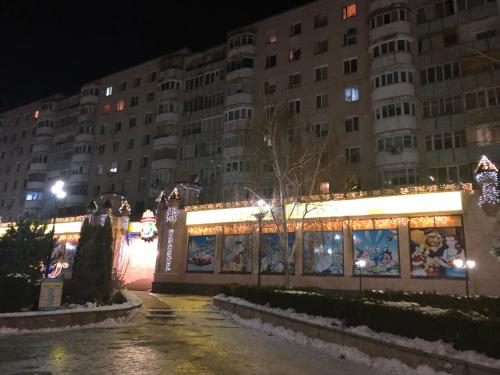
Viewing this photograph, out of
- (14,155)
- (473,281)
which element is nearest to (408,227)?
(473,281)

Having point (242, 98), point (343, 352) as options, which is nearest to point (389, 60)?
point (242, 98)

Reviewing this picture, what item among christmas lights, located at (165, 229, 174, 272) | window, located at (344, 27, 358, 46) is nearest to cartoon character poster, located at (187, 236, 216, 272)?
christmas lights, located at (165, 229, 174, 272)

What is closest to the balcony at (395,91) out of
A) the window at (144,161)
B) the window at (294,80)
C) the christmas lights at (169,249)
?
the window at (294,80)

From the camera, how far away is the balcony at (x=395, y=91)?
3161cm

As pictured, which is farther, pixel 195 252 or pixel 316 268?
pixel 195 252

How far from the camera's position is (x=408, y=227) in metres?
24.5

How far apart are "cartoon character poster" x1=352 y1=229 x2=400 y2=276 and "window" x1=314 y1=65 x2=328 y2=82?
675 inches

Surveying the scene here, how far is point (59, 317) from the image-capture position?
45.2 ft

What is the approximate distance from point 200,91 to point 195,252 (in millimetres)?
20030

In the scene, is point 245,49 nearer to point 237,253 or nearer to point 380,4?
point 380,4

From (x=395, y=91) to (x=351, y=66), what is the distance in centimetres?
581

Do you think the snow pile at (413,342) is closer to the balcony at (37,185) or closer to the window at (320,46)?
the window at (320,46)

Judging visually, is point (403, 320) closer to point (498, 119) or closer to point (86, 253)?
point (86, 253)

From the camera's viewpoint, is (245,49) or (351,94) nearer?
(351,94)
